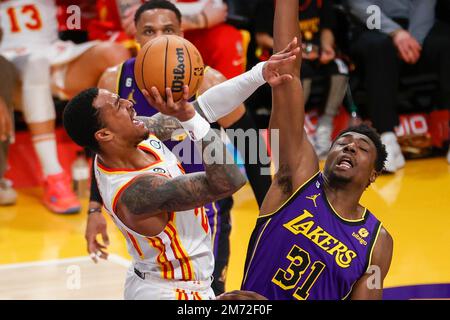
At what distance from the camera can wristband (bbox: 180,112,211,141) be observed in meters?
3.00

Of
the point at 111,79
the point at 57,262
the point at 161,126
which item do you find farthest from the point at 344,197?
the point at 57,262

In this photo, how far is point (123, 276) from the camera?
511 cm

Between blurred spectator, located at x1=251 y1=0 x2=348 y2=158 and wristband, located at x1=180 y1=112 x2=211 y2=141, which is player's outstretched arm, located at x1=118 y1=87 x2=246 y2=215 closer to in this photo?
wristband, located at x1=180 y1=112 x2=211 y2=141

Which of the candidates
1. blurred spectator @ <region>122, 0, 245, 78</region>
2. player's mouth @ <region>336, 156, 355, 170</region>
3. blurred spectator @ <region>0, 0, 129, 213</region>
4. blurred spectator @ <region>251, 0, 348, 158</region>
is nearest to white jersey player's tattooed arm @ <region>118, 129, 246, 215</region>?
player's mouth @ <region>336, 156, 355, 170</region>

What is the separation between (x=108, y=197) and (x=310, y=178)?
2.89ft

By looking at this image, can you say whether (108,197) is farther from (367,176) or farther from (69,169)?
(69,169)

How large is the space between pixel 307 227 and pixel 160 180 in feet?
2.49

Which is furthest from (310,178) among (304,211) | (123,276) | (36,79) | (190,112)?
(36,79)

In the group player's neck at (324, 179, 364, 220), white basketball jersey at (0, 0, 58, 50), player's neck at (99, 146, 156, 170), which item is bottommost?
white basketball jersey at (0, 0, 58, 50)

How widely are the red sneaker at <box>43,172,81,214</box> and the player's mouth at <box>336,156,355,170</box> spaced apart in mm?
2839

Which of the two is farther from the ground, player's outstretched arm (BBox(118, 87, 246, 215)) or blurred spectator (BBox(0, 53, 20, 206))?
player's outstretched arm (BBox(118, 87, 246, 215))

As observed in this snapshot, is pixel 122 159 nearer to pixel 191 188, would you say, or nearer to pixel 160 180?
pixel 160 180

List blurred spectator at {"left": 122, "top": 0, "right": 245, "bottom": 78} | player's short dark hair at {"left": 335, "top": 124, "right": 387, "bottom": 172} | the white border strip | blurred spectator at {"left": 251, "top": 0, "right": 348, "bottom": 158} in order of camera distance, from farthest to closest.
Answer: blurred spectator at {"left": 251, "top": 0, "right": 348, "bottom": 158} < blurred spectator at {"left": 122, "top": 0, "right": 245, "bottom": 78} < the white border strip < player's short dark hair at {"left": 335, "top": 124, "right": 387, "bottom": 172}

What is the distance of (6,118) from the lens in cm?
582
